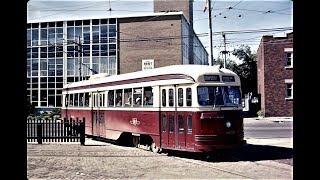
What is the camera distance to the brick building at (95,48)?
5706 cm

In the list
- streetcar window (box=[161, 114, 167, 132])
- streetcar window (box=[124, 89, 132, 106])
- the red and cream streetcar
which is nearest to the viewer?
the red and cream streetcar

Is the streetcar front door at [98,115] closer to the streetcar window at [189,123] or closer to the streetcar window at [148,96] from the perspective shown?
the streetcar window at [148,96]

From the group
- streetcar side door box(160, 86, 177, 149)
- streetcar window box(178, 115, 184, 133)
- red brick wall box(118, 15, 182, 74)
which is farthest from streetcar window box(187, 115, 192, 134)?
red brick wall box(118, 15, 182, 74)

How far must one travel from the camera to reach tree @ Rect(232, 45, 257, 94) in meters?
67.8

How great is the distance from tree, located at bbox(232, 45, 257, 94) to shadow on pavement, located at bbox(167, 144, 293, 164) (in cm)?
5100

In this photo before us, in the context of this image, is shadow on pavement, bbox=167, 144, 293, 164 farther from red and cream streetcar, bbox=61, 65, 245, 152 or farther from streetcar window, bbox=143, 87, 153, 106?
streetcar window, bbox=143, 87, 153, 106

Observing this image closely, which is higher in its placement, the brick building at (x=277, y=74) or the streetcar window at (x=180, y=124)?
the brick building at (x=277, y=74)

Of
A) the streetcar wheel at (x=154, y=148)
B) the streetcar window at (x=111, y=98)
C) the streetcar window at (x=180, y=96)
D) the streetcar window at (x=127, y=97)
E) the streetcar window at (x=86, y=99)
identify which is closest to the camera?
the streetcar window at (x=180, y=96)

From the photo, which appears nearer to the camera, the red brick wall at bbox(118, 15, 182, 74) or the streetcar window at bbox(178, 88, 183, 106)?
the streetcar window at bbox(178, 88, 183, 106)

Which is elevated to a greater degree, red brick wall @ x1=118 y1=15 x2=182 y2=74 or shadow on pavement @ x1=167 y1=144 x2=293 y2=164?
red brick wall @ x1=118 y1=15 x2=182 y2=74

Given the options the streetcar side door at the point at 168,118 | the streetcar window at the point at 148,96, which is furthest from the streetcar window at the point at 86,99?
the streetcar side door at the point at 168,118

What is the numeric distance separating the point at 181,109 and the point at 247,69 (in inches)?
2288
